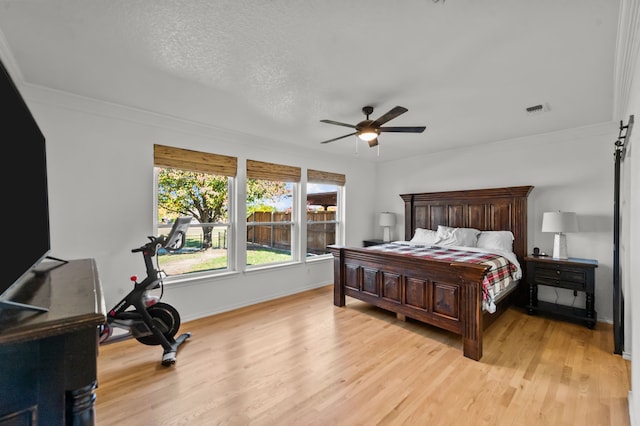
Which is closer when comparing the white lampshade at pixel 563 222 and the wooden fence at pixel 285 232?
the white lampshade at pixel 563 222

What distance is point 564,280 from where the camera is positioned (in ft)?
11.4

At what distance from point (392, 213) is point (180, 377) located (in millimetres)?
4581

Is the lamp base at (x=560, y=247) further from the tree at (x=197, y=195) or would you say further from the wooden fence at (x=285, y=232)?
the tree at (x=197, y=195)

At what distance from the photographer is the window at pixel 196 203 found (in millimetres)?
3490

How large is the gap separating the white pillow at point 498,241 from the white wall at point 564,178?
31 cm

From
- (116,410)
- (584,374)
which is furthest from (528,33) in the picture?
(116,410)

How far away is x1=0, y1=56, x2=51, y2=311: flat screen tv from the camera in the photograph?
→ 0.89 metres

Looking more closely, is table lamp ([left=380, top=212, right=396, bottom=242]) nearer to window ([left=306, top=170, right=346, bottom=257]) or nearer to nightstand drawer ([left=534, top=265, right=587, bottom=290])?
window ([left=306, top=170, right=346, bottom=257])

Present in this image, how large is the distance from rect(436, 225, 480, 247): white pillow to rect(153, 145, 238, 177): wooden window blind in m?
3.39

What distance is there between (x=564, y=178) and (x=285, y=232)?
4130 millimetres

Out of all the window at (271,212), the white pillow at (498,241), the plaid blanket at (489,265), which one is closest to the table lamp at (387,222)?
the plaid blanket at (489,265)

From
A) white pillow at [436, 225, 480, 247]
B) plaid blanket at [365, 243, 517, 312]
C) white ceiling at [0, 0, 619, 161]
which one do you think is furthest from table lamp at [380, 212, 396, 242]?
white ceiling at [0, 0, 619, 161]

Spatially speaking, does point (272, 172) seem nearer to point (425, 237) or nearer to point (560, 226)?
point (425, 237)

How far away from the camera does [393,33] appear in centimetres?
182
